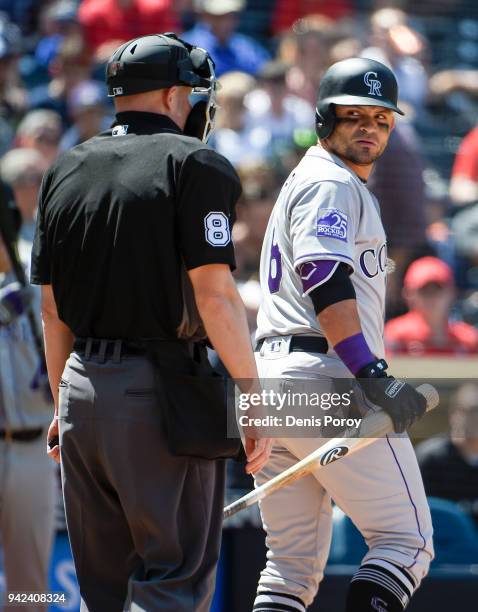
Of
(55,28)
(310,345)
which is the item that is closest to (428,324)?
(310,345)

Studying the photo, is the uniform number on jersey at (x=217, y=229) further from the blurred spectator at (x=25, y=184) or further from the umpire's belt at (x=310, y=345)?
the blurred spectator at (x=25, y=184)

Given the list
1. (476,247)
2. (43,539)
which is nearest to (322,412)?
(43,539)

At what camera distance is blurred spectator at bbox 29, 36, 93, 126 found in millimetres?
9023

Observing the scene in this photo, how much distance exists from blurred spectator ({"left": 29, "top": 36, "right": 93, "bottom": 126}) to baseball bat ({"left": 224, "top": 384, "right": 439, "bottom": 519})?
5697mm

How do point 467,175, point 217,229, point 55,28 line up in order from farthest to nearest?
point 55,28
point 467,175
point 217,229

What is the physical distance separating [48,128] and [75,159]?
4811 mm

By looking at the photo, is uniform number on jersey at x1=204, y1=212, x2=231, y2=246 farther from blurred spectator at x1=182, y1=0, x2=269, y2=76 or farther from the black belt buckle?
blurred spectator at x1=182, y1=0, x2=269, y2=76

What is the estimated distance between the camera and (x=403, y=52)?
375 inches

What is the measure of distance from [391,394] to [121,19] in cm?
642

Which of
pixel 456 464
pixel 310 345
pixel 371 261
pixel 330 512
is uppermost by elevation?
pixel 371 261

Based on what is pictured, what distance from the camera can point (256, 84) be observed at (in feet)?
29.8

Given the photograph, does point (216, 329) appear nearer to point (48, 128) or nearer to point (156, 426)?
point (156, 426)

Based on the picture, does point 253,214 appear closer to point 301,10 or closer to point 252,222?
point 252,222

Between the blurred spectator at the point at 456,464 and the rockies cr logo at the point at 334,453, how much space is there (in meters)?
2.77
